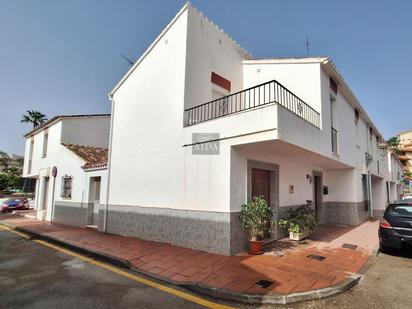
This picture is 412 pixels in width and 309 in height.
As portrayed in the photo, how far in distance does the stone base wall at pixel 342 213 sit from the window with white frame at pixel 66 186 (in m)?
13.1

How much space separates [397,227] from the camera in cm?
660

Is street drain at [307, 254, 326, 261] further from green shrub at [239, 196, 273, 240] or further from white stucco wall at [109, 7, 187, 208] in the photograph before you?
white stucco wall at [109, 7, 187, 208]

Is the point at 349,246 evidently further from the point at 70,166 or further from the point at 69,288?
the point at 70,166

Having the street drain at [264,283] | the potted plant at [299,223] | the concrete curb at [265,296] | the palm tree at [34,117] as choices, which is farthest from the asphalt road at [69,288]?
the palm tree at [34,117]

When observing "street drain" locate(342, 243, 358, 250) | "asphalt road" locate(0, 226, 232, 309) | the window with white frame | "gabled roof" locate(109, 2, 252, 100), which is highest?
"gabled roof" locate(109, 2, 252, 100)

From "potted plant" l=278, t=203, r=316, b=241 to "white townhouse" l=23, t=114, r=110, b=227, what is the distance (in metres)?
7.55

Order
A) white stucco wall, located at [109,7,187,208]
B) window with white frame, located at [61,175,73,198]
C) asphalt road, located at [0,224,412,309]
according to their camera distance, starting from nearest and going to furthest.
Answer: asphalt road, located at [0,224,412,309]
white stucco wall, located at [109,7,187,208]
window with white frame, located at [61,175,73,198]

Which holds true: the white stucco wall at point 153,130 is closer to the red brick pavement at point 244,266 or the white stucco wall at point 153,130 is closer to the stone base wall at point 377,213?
the red brick pavement at point 244,266

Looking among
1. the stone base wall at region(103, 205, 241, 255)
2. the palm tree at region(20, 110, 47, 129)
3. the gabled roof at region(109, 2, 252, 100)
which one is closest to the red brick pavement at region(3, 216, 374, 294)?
the stone base wall at region(103, 205, 241, 255)

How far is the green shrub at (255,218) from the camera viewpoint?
655 centimetres

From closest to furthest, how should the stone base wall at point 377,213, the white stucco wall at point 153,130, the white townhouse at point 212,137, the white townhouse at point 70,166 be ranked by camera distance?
1. the white townhouse at point 212,137
2. the white stucco wall at point 153,130
3. the white townhouse at point 70,166
4. the stone base wall at point 377,213

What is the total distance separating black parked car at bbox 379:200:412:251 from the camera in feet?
21.0

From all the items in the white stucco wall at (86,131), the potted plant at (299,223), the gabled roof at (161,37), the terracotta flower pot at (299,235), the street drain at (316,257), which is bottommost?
the street drain at (316,257)

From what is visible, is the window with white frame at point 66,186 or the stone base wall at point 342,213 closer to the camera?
the stone base wall at point 342,213
